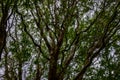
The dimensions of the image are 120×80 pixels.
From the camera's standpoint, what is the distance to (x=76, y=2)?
519 inches

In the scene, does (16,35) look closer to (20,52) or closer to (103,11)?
Answer: (20,52)

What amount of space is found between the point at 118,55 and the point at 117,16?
360 cm

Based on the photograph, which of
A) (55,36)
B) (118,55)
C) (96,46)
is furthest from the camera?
(118,55)

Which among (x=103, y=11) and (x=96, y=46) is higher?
(x=103, y=11)

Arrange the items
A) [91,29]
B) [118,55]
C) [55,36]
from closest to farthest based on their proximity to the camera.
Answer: [55,36] < [91,29] < [118,55]

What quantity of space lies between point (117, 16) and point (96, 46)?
5.81 feet

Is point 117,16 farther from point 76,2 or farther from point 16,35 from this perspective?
point 16,35

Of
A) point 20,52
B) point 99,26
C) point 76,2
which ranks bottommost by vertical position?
point 20,52

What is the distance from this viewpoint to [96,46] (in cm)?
1202

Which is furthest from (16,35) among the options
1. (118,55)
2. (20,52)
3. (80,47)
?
(118,55)

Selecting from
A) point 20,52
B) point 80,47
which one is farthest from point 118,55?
point 20,52

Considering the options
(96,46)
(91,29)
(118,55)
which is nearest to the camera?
(96,46)

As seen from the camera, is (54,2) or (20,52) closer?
(20,52)

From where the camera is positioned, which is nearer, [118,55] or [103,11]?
[103,11]
